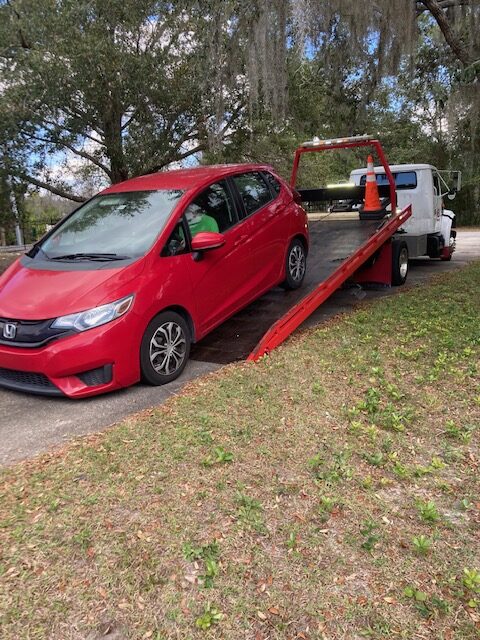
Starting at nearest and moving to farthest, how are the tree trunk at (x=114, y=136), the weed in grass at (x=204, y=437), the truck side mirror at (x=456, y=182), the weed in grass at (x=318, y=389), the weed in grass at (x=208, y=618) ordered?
the weed in grass at (x=208, y=618) → the weed in grass at (x=204, y=437) → the weed in grass at (x=318, y=389) → the truck side mirror at (x=456, y=182) → the tree trunk at (x=114, y=136)

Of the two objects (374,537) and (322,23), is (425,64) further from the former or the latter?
(374,537)

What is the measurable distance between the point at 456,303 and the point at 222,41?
19.0 feet

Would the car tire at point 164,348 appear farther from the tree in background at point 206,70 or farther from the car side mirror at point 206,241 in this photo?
the tree in background at point 206,70

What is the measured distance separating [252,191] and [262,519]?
4294 mm

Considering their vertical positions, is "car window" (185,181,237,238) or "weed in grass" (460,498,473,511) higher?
"car window" (185,181,237,238)

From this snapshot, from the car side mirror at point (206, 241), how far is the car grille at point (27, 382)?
5.89 feet

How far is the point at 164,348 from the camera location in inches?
183

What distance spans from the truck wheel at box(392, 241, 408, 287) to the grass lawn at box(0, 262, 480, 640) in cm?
463

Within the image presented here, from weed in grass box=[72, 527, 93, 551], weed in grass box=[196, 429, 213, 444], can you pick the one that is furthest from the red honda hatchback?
weed in grass box=[72, 527, 93, 551]

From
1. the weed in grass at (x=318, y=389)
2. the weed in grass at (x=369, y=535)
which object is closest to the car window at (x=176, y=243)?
the weed in grass at (x=318, y=389)

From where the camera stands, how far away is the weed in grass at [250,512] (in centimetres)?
262

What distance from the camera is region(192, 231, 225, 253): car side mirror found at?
481cm

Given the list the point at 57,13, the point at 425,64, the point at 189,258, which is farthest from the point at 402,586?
the point at 57,13

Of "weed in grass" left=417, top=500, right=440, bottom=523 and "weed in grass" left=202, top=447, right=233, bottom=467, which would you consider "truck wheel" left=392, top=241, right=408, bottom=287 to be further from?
"weed in grass" left=417, top=500, right=440, bottom=523
